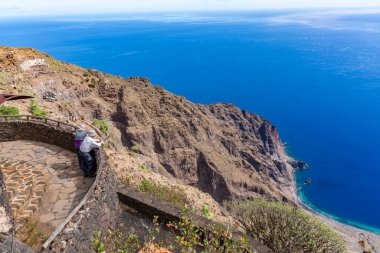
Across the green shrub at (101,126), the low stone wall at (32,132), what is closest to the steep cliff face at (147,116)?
the green shrub at (101,126)

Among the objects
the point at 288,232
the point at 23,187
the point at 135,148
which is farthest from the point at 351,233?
the point at 23,187

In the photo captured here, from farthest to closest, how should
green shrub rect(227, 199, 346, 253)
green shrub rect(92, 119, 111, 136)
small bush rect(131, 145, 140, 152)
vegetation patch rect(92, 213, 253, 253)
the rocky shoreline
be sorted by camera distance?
the rocky shoreline < small bush rect(131, 145, 140, 152) < green shrub rect(92, 119, 111, 136) < green shrub rect(227, 199, 346, 253) < vegetation patch rect(92, 213, 253, 253)

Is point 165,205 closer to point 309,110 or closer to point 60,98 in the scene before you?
point 60,98

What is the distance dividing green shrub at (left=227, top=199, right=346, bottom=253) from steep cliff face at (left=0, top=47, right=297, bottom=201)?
1072 inches

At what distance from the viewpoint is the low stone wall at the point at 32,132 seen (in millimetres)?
17250

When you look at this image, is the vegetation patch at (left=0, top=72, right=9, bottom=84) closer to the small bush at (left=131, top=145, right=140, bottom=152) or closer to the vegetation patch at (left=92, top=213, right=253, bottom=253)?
the small bush at (left=131, top=145, right=140, bottom=152)

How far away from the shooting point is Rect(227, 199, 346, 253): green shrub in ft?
63.0

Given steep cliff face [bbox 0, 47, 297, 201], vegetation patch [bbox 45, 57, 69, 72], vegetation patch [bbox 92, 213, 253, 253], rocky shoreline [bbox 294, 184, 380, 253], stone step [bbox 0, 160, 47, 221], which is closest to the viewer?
vegetation patch [bbox 92, 213, 253, 253]

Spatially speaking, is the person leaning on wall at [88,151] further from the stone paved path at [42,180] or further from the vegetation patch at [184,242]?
the vegetation patch at [184,242]

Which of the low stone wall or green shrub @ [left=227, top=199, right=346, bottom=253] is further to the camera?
green shrub @ [left=227, top=199, right=346, bottom=253]

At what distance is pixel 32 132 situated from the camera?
18.0 metres

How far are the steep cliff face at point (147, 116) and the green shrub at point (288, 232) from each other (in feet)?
89.4

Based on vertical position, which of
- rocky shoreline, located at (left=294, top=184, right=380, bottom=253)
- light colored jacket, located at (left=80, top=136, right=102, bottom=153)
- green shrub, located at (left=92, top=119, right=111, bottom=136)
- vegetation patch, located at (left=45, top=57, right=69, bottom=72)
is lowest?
rocky shoreline, located at (left=294, top=184, right=380, bottom=253)

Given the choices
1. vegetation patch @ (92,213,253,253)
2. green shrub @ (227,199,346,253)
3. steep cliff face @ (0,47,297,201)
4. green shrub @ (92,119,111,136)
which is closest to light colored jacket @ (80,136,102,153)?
vegetation patch @ (92,213,253,253)
